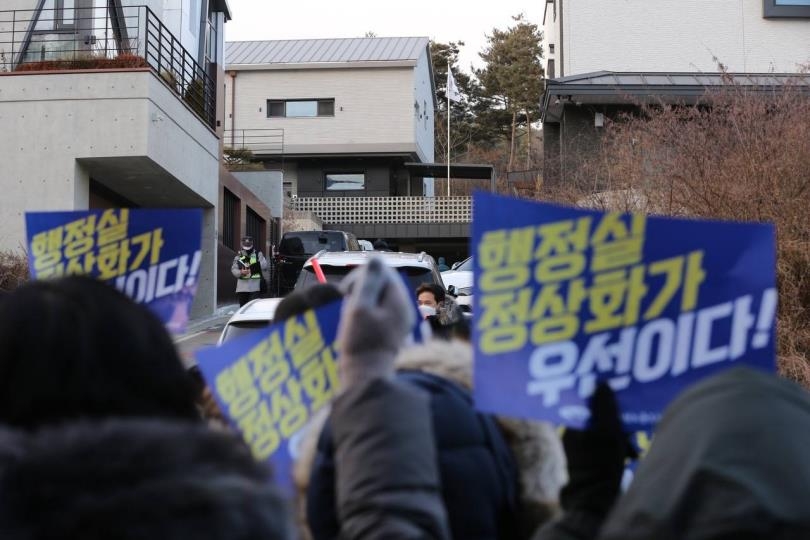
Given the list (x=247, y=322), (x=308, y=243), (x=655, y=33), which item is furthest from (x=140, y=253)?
(x=655, y=33)

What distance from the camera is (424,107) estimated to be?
142 feet

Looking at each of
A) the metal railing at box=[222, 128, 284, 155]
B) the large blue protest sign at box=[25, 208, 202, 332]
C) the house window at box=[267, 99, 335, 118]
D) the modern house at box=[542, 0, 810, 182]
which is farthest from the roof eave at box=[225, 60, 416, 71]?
the large blue protest sign at box=[25, 208, 202, 332]

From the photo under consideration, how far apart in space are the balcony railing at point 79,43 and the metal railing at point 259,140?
19973mm

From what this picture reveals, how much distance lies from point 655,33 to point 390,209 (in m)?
13.2

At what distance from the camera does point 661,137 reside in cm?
1409

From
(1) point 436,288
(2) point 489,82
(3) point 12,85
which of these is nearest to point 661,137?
(1) point 436,288

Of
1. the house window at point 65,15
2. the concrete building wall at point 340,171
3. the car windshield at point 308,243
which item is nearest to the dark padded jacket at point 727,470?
the house window at point 65,15

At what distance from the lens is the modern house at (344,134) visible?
37.5m

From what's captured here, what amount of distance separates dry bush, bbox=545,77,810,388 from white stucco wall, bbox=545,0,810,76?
15.5 metres

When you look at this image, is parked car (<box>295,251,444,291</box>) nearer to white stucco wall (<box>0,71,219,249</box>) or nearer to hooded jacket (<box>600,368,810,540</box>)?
white stucco wall (<box>0,71,219,249</box>)

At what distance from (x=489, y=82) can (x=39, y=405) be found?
186 feet

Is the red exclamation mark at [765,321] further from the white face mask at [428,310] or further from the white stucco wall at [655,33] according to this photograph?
the white stucco wall at [655,33]

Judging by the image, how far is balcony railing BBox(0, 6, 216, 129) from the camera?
14852 millimetres

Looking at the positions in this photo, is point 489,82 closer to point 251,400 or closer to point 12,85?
point 12,85
